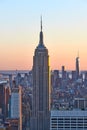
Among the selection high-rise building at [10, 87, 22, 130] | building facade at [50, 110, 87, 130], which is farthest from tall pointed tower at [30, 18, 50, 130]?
building facade at [50, 110, 87, 130]

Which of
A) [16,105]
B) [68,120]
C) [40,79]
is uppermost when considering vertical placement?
[40,79]

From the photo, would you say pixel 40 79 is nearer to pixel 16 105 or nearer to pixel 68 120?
pixel 16 105

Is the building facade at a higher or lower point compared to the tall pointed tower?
lower

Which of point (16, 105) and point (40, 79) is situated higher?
point (40, 79)

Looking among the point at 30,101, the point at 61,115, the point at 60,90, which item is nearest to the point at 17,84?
the point at 60,90

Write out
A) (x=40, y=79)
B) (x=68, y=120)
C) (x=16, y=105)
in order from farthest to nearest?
(x=40, y=79) < (x=16, y=105) < (x=68, y=120)

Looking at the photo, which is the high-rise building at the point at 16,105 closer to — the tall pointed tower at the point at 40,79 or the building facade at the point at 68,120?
the tall pointed tower at the point at 40,79

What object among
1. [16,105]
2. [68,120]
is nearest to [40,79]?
[16,105]

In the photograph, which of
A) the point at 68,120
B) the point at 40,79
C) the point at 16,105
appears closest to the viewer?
the point at 68,120

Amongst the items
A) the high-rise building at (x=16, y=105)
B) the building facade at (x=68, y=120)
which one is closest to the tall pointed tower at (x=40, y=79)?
the high-rise building at (x=16, y=105)

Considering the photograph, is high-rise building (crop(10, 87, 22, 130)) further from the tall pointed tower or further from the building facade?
the building facade

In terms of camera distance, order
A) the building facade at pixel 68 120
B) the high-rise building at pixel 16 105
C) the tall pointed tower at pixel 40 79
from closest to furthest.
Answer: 1. the building facade at pixel 68 120
2. the high-rise building at pixel 16 105
3. the tall pointed tower at pixel 40 79
